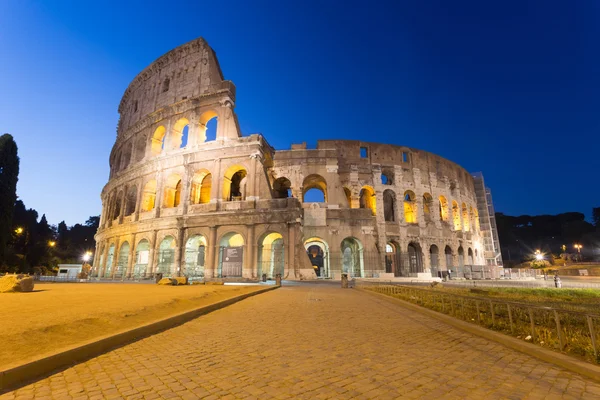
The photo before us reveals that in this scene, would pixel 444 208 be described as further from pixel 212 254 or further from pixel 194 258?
pixel 194 258

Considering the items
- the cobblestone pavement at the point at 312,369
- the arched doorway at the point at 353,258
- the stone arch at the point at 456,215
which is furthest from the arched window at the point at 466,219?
the cobblestone pavement at the point at 312,369

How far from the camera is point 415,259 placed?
97.3 ft

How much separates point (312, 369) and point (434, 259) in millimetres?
30355

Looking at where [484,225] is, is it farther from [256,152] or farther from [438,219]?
[256,152]

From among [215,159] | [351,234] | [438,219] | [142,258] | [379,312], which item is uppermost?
[215,159]

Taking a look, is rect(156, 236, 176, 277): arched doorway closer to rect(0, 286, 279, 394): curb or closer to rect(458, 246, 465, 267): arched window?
rect(0, 286, 279, 394): curb

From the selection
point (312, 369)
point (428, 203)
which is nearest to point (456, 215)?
point (428, 203)

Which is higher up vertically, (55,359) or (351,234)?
(351,234)

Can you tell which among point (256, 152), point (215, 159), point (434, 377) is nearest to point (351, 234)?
point (256, 152)

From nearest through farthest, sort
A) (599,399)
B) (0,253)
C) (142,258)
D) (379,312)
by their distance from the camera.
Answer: (599,399) → (379,312) → (142,258) → (0,253)

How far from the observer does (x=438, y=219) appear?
3130cm

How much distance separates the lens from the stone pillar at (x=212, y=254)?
22406 millimetres

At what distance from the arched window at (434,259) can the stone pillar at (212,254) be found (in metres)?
21.2

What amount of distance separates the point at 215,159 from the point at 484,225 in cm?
3712
